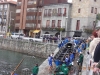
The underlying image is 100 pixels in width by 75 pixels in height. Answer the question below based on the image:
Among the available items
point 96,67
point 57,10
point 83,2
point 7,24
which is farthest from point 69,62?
point 7,24

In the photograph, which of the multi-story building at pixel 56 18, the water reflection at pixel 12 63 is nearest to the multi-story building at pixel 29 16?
the multi-story building at pixel 56 18

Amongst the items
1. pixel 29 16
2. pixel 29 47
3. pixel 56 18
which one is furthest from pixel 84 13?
pixel 29 16

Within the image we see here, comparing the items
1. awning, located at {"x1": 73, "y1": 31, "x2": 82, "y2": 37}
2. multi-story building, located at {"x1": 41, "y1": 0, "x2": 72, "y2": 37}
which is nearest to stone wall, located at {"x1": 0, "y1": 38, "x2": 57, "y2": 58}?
multi-story building, located at {"x1": 41, "y1": 0, "x2": 72, "y2": 37}

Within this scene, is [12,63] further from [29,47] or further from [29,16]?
[29,16]

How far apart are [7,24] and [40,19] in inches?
669

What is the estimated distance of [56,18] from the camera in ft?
200

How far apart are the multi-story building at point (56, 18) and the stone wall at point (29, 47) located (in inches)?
383

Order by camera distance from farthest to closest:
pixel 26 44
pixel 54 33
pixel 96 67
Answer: pixel 54 33 → pixel 26 44 → pixel 96 67

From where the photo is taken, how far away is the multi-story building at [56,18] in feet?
192

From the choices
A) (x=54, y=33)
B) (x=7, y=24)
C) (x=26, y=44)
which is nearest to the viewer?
(x=26, y=44)

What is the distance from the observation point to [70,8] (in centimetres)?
5881

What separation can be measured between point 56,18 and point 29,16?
11.5 m

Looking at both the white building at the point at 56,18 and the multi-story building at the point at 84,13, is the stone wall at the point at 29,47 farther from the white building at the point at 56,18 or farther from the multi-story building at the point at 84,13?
the multi-story building at the point at 84,13

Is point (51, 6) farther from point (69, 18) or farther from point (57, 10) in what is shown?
point (69, 18)
